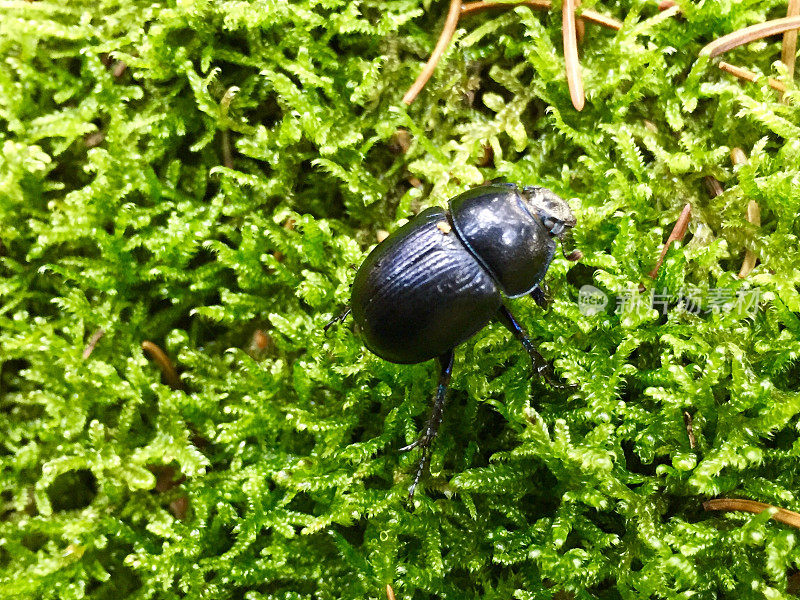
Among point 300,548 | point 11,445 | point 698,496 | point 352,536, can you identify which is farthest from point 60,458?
point 698,496

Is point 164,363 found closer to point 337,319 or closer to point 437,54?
point 337,319

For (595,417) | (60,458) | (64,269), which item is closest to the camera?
(595,417)

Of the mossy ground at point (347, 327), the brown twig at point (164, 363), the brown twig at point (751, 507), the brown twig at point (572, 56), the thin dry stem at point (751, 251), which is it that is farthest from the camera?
the brown twig at point (164, 363)

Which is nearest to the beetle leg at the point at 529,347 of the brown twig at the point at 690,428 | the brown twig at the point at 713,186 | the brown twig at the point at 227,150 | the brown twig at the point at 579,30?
the brown twig at the point at 690,428

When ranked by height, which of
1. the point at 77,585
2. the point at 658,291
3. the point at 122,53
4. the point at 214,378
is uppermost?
the point at 122,53

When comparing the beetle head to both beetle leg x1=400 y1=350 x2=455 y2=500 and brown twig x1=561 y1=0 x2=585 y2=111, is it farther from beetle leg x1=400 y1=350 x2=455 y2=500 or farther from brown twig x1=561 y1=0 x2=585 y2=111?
beetle leg x1=400 y1=350 x2=455 y2=500

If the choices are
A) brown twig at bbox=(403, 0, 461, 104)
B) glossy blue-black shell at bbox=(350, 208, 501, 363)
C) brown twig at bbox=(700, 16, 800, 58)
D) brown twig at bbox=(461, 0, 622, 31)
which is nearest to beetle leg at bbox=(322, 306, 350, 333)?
glossy blue-black shell at bbox=(350, 208, 501, 363)

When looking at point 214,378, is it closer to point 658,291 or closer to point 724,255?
point 658,291

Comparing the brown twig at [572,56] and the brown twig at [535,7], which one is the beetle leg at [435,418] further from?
the brown twig at [535,7]

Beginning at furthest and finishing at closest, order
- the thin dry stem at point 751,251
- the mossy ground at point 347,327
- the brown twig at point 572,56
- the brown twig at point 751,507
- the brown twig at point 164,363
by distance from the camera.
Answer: the brown twig at point 164,363 → the brown twig at point 572,56 → the thin dry stem at point 751,251 → the mossy ground at point 347,327 → the brown twig at point 751,507
